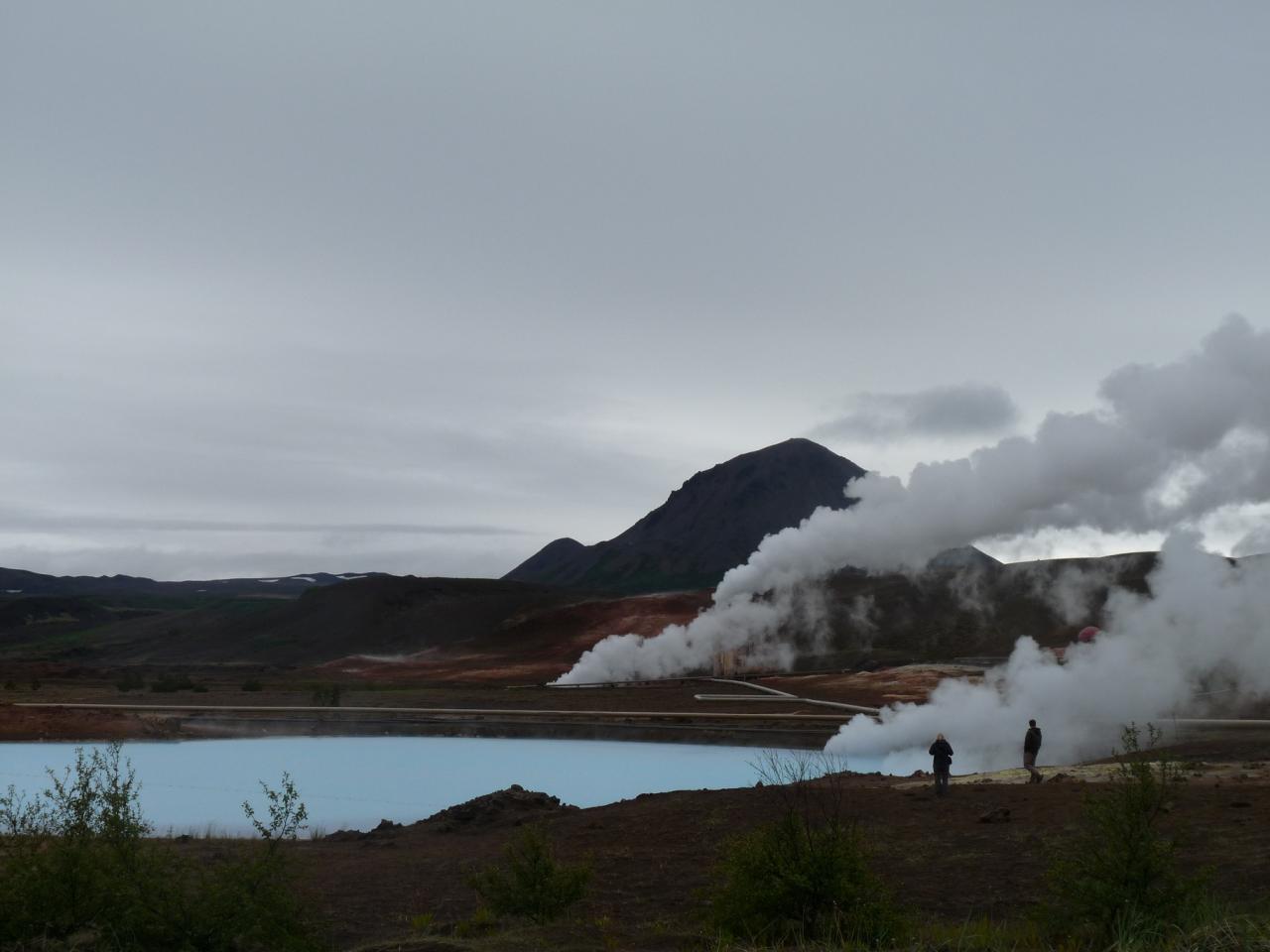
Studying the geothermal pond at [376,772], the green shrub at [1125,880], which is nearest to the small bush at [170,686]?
the geothermal pond at [376,772]

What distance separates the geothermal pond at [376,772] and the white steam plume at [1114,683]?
2.66 meters

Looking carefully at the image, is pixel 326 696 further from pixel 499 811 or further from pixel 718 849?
pixel 718 849

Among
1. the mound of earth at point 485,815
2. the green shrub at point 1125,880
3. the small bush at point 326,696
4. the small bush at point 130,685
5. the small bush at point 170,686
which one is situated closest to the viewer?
the green shrub at point 1125,880

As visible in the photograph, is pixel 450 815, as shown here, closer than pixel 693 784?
Yes

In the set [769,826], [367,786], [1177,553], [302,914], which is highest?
[1177,553]

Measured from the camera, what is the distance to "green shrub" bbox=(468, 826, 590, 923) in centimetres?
1274

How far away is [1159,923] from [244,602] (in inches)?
7561

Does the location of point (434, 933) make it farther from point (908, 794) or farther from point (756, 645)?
point (756, 645)

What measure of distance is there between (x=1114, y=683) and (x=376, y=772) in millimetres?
22600

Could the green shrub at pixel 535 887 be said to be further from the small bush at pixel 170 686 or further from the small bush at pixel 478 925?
the small bush at pixel 170 686

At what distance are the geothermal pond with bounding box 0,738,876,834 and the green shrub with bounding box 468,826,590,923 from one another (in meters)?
13.2

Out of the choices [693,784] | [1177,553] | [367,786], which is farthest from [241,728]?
[1177,553]

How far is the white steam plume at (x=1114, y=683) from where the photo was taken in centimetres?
3219

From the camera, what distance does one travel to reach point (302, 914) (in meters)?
10.6
